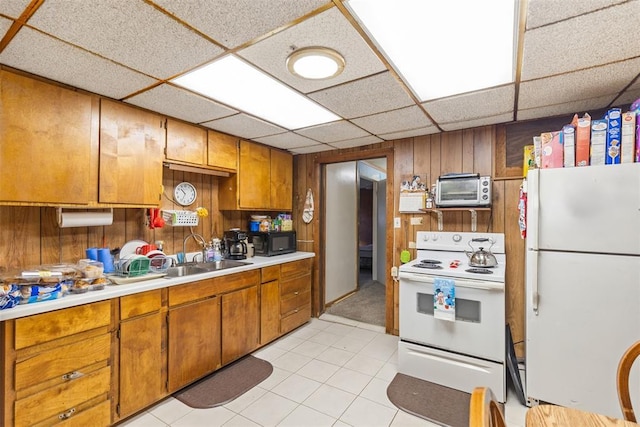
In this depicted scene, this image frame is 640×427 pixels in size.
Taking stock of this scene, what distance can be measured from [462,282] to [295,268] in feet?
5.99

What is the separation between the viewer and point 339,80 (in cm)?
187

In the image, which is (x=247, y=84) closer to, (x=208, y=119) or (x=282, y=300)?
(x=208, y=119)

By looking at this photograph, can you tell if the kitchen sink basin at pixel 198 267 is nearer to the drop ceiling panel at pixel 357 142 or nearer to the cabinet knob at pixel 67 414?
the cabinet knob at pixel 67 414

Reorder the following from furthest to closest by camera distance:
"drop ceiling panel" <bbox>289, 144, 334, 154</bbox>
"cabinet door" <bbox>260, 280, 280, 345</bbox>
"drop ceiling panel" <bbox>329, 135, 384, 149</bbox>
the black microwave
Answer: "drop ceiling panel" <bbox>289, 144, 334, 154</bbox>
the black microwave
"drop ceiling panel" <bbox>329, 135, 384, 149</bbox>
"cabinet door" <bbox>260, 280, 280, 345</bbox>

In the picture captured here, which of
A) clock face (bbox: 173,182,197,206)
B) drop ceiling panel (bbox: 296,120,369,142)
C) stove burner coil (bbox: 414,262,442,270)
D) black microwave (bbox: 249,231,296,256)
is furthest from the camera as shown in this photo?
black microwave (bbox: 249,231,296,256)

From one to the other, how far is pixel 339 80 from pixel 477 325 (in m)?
2.01

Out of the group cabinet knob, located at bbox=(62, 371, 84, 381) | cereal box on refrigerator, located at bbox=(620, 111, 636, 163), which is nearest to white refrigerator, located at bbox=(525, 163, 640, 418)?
cereal box on refrigerator, located at bbox=(620, 111, 636, 163)

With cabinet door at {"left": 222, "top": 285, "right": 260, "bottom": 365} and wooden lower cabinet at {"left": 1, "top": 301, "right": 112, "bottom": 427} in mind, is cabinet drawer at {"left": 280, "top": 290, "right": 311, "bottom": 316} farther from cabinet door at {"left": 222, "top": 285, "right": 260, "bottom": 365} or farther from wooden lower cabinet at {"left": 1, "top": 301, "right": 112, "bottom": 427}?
wooden lower cabinet at {"left": 1, "top": 301, "right": 112, "bottom": 427}

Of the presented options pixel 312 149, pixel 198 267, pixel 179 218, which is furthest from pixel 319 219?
pixel 179 218

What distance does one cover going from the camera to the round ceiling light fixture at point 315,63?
155cm

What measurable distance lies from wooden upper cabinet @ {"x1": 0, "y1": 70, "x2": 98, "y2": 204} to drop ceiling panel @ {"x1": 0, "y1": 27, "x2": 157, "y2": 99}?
0.35 ft

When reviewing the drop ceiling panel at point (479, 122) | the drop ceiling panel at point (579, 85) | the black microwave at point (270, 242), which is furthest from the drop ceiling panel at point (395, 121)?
the black microwave at point (270, 242)

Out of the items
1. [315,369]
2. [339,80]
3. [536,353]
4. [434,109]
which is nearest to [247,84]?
[339,80]

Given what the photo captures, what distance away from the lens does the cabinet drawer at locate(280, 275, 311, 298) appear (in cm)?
331
